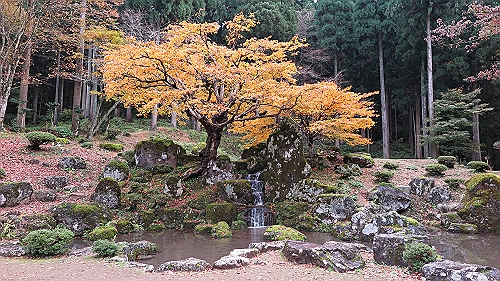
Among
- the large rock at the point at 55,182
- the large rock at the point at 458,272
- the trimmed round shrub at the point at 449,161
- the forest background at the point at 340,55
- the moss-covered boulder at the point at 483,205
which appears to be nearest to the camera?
the large rock at the point at 458,272

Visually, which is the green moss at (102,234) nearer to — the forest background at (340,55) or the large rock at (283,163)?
the large rock at (283,163)

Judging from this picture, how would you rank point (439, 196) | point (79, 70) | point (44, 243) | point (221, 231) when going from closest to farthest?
point (44, 243)
point (221, 231)
point (439, 196)
point (79, 70)

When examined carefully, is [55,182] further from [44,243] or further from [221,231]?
[221,231]

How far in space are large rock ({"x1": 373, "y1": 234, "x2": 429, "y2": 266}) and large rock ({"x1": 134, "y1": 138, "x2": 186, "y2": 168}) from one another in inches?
432

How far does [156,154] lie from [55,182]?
171 inches

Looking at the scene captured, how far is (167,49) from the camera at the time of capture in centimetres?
1230

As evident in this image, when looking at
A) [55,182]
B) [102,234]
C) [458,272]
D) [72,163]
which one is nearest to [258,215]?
[102,234]

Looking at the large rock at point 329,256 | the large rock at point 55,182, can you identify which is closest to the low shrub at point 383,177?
the large rock at point 329,256

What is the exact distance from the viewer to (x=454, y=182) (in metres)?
13.9

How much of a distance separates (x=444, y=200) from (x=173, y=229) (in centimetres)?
1024

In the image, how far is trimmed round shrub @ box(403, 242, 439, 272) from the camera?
589cm

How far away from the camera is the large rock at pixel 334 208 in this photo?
11.3 metres

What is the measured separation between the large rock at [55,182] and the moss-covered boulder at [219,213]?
5646 mm

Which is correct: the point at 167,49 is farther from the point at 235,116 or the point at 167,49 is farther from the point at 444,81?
the point at 444,81
